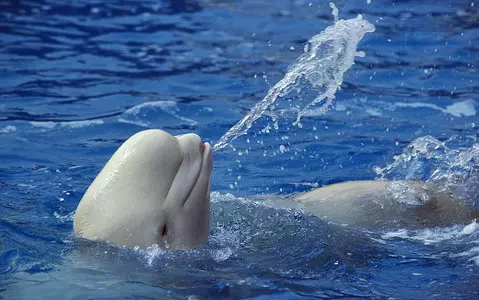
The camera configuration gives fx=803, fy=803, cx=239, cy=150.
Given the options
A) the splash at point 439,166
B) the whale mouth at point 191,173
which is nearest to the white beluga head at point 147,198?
the whale mouth at point 191,173

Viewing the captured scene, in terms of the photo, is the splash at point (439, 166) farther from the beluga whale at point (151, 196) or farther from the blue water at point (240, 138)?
the beluga whale at point (151, 196)

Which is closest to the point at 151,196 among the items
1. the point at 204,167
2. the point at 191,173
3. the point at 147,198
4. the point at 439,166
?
the point at 147,198

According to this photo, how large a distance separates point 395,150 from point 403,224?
2.66 m

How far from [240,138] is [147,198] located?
179 inches

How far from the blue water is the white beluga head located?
0.13 meters

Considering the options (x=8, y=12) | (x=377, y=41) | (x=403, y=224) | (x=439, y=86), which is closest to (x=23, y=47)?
(x=8, y=12)

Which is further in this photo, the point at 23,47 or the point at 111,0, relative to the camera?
the point at 111,0

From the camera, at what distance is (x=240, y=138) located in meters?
9.69

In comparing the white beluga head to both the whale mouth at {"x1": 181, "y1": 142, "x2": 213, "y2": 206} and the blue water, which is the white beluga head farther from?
the blue water

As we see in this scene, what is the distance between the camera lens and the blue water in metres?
5.31

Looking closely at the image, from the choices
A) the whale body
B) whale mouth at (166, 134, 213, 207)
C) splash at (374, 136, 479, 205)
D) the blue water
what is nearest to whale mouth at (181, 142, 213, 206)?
whale mouth at (166, 134, 213, 207)

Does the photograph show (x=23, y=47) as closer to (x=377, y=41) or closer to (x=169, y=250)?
(x=377, y=41)

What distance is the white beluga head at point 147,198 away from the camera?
16.9 ft

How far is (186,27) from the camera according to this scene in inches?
581
